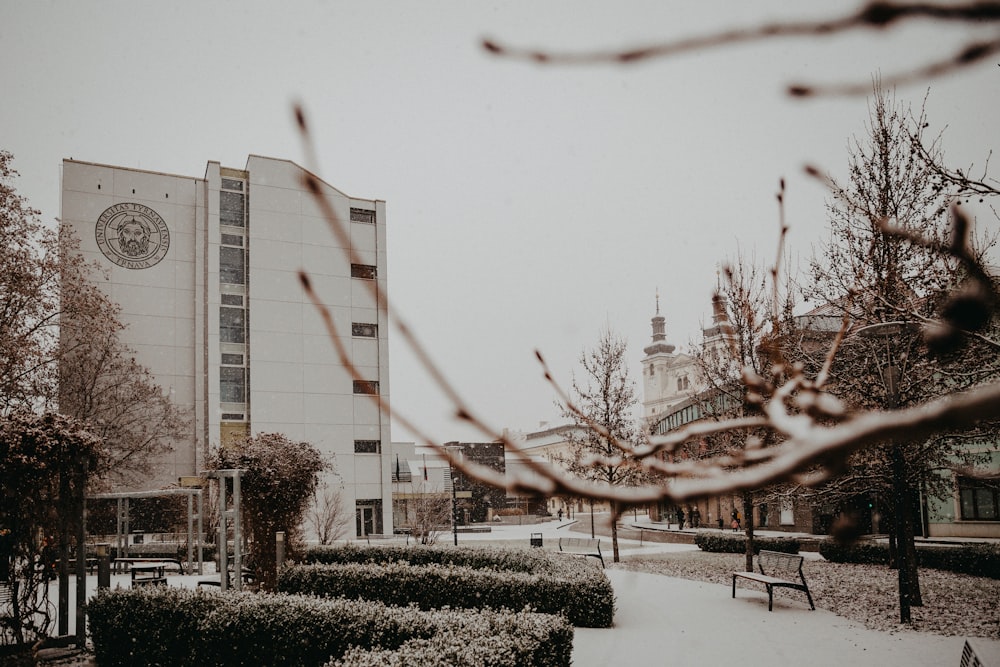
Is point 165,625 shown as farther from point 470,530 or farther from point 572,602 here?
point 470,530

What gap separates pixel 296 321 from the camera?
46562 mm

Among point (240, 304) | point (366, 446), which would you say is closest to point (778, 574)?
point (366, 446)

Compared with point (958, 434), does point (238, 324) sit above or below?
above

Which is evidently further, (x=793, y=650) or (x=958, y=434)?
(x=958, y=434)

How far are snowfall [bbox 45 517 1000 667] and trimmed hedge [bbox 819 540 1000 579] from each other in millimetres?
5812

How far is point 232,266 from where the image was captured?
151 feet

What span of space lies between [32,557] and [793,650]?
11.4 meters

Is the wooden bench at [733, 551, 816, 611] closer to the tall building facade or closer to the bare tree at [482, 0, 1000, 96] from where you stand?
the bare tree at [482, 0, 1000, 96]

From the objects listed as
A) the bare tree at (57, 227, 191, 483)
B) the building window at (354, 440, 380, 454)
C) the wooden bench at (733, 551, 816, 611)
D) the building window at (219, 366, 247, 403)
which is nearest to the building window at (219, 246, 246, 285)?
the building window at (219, 366, 247, 403)

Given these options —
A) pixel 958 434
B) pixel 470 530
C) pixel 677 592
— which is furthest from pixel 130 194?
pixel 958 434

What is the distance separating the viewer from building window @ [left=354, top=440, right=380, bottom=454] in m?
46.7

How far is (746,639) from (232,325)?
41426 mm

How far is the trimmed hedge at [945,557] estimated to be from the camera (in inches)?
664

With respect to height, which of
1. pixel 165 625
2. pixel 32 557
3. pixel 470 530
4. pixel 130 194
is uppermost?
pixel 130 194
